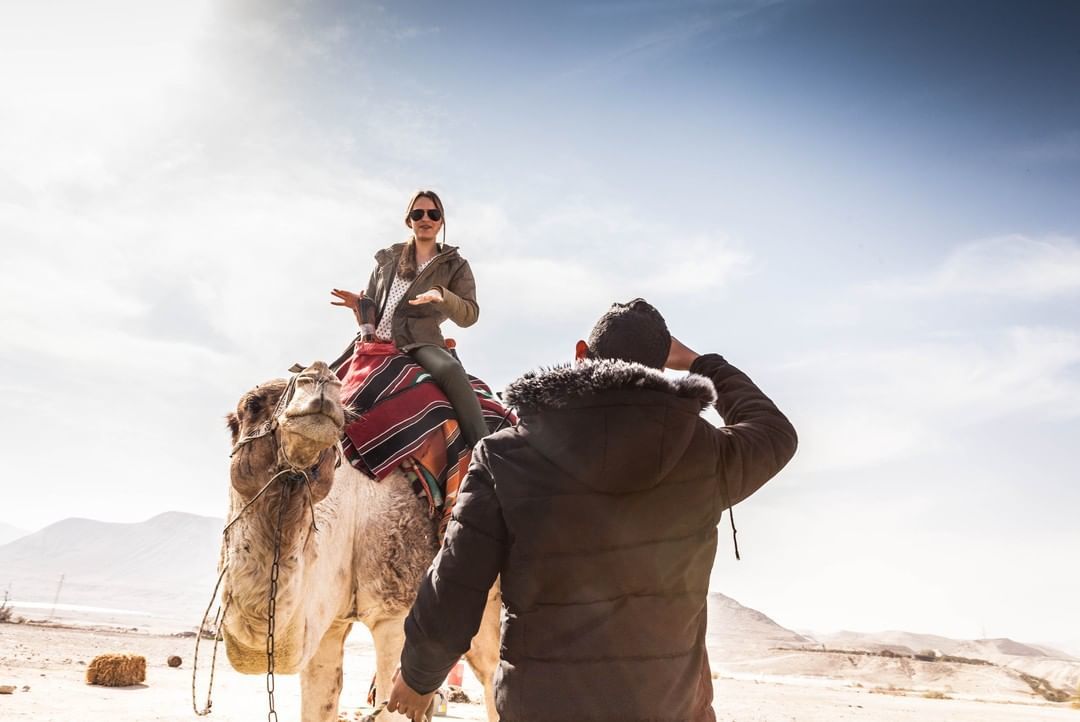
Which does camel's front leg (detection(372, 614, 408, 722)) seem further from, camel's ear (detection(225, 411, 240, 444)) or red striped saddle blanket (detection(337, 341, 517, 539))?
camel's ear (detection(225, 411, 240, 444))

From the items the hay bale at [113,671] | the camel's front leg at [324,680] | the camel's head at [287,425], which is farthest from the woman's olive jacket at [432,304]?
the hay bale at [113,671]

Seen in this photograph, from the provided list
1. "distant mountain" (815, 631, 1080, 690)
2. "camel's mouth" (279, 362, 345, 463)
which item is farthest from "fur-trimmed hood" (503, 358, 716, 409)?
"distant mountain" (815, 631, 1080, 690)

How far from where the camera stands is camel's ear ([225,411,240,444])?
439cm

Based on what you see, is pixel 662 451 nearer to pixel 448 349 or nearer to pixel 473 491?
pixel 473 491

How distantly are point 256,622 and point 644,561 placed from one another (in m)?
2.46

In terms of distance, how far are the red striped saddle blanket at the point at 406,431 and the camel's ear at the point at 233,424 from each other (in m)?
0.64

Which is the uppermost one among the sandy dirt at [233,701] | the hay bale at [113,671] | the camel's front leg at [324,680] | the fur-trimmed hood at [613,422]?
the fur-trimmed hood at [613,422]

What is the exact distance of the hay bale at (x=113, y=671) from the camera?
41.1ft

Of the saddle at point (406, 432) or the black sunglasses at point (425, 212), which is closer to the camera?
the saddle at point (406, 432)

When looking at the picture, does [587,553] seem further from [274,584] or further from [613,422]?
[274,584]

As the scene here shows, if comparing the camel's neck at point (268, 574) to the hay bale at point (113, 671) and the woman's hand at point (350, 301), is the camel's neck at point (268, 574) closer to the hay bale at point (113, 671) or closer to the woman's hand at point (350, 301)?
the woman's hand at point (350, 301)

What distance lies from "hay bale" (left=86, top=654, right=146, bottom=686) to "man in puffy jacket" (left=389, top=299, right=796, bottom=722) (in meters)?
12.4

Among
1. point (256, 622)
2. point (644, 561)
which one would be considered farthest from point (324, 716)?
point (644, 561)

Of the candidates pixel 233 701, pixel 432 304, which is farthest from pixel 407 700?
pixel 233 701
